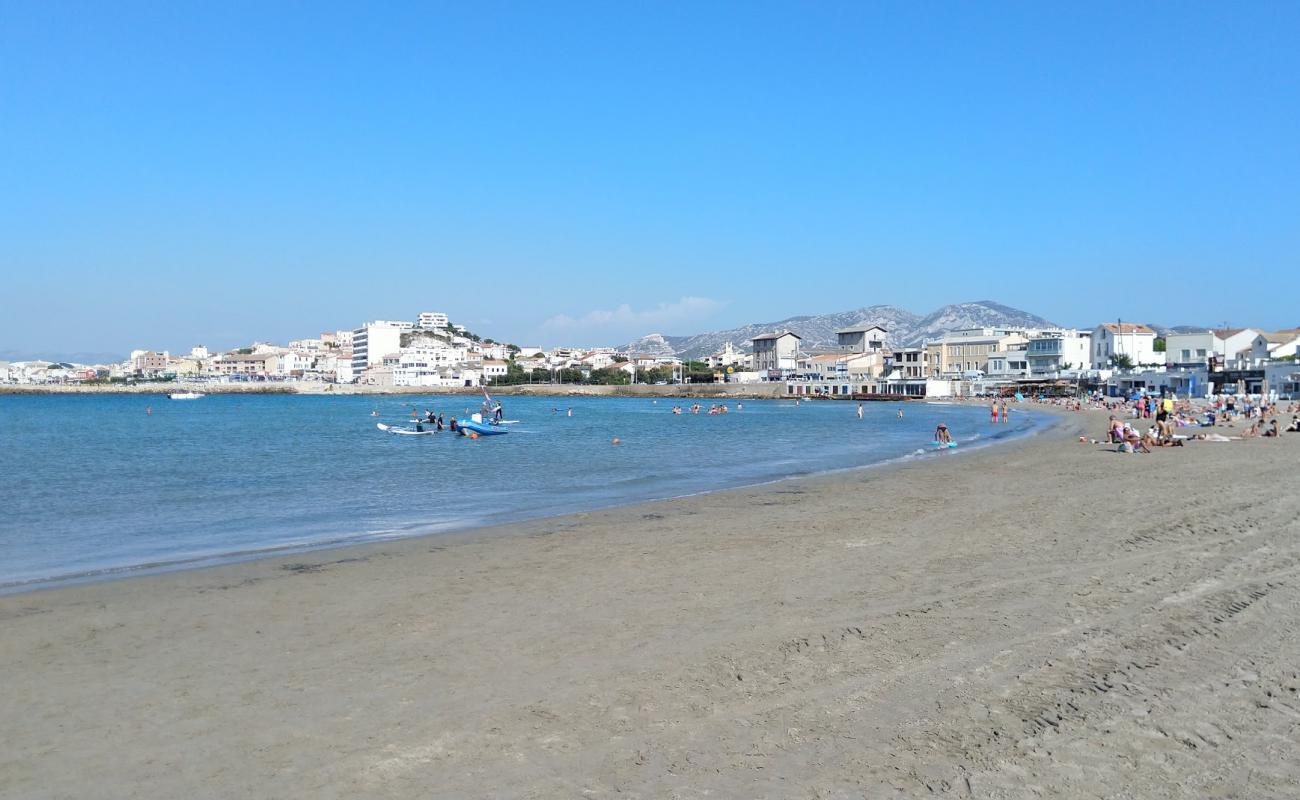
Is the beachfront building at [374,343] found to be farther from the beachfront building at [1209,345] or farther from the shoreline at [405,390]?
the beachfront building at [1209,345]

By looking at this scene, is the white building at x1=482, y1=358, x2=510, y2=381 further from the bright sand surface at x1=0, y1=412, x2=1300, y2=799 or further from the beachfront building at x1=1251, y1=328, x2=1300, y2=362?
the bright sand surface at x1=0, y1=412, x2=1300, y2=799

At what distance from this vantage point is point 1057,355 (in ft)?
322

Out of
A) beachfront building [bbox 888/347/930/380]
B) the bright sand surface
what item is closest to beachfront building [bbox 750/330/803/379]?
beachfront building [bbox 888/347/930/380]

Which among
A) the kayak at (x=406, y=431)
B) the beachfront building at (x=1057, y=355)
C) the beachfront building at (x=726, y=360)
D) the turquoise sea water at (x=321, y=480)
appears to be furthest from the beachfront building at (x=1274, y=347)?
the beachfront building at (x=726, y=360)

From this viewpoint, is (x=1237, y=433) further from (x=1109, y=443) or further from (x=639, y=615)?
(x=639, y=615)

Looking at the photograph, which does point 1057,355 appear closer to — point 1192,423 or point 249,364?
point 1192,423

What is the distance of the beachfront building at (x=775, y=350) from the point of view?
153125 mm

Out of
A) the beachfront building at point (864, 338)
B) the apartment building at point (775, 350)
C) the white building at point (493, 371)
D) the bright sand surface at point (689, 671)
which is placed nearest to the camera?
the bright sand surface at point (689, 671)

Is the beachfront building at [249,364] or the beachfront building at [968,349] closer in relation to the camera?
the beachfront building at [968,349]

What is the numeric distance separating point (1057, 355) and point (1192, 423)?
62577 mm

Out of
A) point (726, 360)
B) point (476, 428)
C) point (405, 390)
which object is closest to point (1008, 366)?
point (476, 428)

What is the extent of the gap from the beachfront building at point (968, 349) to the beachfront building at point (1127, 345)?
42.5 ft

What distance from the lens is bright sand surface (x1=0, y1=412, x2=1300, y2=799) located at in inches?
184

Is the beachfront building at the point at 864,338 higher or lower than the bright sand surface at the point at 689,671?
higher
